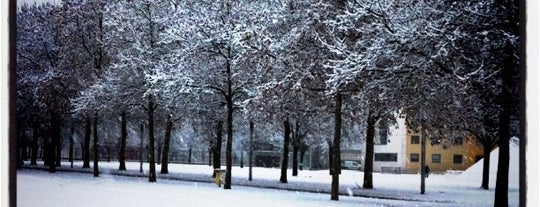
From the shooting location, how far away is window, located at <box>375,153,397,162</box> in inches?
784

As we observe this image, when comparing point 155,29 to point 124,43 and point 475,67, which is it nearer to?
point 124,43

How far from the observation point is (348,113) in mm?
11180

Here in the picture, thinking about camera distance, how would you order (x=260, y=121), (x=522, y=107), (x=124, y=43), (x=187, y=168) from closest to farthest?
1. (x=522, y=107)
2. (x=124, y=43)
3. (x=260, y=121)
4. (x=187, y=168)

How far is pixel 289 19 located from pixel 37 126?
4729mm

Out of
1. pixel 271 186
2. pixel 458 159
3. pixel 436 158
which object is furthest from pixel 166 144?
pixel 436 158

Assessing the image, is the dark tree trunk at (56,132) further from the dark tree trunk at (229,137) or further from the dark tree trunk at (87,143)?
the dark tree trunk at (229,137)

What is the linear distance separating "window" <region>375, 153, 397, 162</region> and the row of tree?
20.9 feet

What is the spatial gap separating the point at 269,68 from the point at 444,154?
10.8 meters

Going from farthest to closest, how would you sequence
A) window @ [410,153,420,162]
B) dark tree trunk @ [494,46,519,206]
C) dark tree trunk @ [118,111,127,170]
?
window @ [410,153,420,162]
dark tree trunk @ [118,111,127,170]
dark tree trunk @ [494,46,519,206]

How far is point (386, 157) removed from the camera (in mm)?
21141

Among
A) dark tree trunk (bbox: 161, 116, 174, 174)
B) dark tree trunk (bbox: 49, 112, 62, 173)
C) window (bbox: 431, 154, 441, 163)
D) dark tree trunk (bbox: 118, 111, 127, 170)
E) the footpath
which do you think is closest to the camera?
dark tree trunk (bbox: 49, 112, 62, 173)

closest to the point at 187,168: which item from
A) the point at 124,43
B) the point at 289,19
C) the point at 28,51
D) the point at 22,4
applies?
the point at 124,43

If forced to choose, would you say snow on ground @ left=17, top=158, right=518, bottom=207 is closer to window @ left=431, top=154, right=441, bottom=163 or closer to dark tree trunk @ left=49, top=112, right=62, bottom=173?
dark tree trunk @ left=49, top=112, right=62, bottom=173

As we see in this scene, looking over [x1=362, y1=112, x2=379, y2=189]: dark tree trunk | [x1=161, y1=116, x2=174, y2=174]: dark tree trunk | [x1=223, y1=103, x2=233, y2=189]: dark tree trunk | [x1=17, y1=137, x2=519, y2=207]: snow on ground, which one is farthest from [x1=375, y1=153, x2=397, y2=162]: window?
[x1=223, y1=103, x2=233, y2=189]: dark tree trunk
